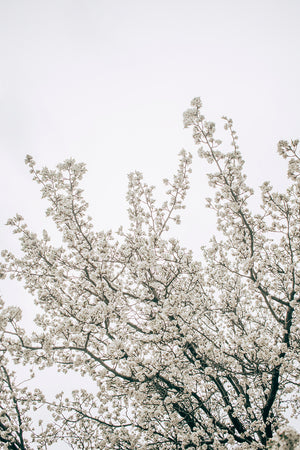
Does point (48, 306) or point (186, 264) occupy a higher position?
point (186, 264)

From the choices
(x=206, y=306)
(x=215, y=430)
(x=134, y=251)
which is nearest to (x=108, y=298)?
(x=134, y=251)

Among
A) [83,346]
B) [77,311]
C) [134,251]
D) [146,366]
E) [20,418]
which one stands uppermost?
[134,251]

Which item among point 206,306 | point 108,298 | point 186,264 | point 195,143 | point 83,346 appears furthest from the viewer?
point 206,306

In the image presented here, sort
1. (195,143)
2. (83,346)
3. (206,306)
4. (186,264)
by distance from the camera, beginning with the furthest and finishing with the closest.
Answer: (206,306) → (186,264) → (195,143) → (83,346)

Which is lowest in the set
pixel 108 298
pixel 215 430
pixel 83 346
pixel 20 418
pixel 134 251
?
pixel 215 430

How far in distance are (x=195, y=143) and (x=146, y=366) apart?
5756 millimetres

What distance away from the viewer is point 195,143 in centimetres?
735

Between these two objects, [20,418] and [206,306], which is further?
[206,306]

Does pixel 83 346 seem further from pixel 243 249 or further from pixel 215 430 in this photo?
pixel 243 249

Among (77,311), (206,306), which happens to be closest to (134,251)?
(77,311)

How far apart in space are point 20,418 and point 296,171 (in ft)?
33.8

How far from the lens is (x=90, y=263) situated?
703cm

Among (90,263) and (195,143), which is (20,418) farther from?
(195,143)

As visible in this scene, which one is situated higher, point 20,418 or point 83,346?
point 83,346
